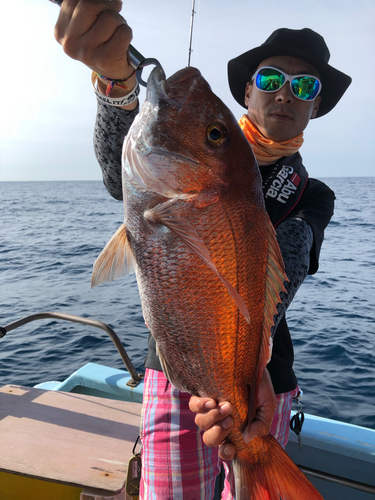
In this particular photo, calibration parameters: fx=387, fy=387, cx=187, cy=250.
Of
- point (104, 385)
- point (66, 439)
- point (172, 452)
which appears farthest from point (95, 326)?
point (172, 452)

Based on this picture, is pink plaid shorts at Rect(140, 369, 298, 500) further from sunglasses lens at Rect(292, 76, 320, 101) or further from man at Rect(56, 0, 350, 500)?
sunglasses lens at Rect(292, 76, 320, 101)

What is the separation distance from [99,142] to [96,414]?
7.12 feet

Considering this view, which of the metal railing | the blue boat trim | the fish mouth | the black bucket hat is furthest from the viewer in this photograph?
the blue boat trim

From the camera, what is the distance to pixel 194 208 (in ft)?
4.17

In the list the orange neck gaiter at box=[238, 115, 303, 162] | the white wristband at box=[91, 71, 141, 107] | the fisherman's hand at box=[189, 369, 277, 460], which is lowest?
the fisherman's hand at box=[189, 369, 277, 460]

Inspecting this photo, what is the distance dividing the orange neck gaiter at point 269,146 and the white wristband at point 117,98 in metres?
0.88

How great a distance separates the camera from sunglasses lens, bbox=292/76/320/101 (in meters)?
2.30

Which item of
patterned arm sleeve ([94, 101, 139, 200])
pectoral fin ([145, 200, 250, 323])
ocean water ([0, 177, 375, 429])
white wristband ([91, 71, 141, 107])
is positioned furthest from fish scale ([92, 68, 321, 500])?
ocean water ([0, 177, 375, 429])

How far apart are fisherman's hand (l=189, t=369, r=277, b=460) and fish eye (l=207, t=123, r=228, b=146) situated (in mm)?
915

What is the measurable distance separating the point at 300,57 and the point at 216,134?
1373 mm

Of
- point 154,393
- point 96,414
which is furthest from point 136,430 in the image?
point 154,393

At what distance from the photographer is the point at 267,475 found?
149 cm

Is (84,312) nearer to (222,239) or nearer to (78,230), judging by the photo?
(222,239)

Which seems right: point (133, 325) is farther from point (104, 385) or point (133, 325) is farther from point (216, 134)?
point (216, 134)
